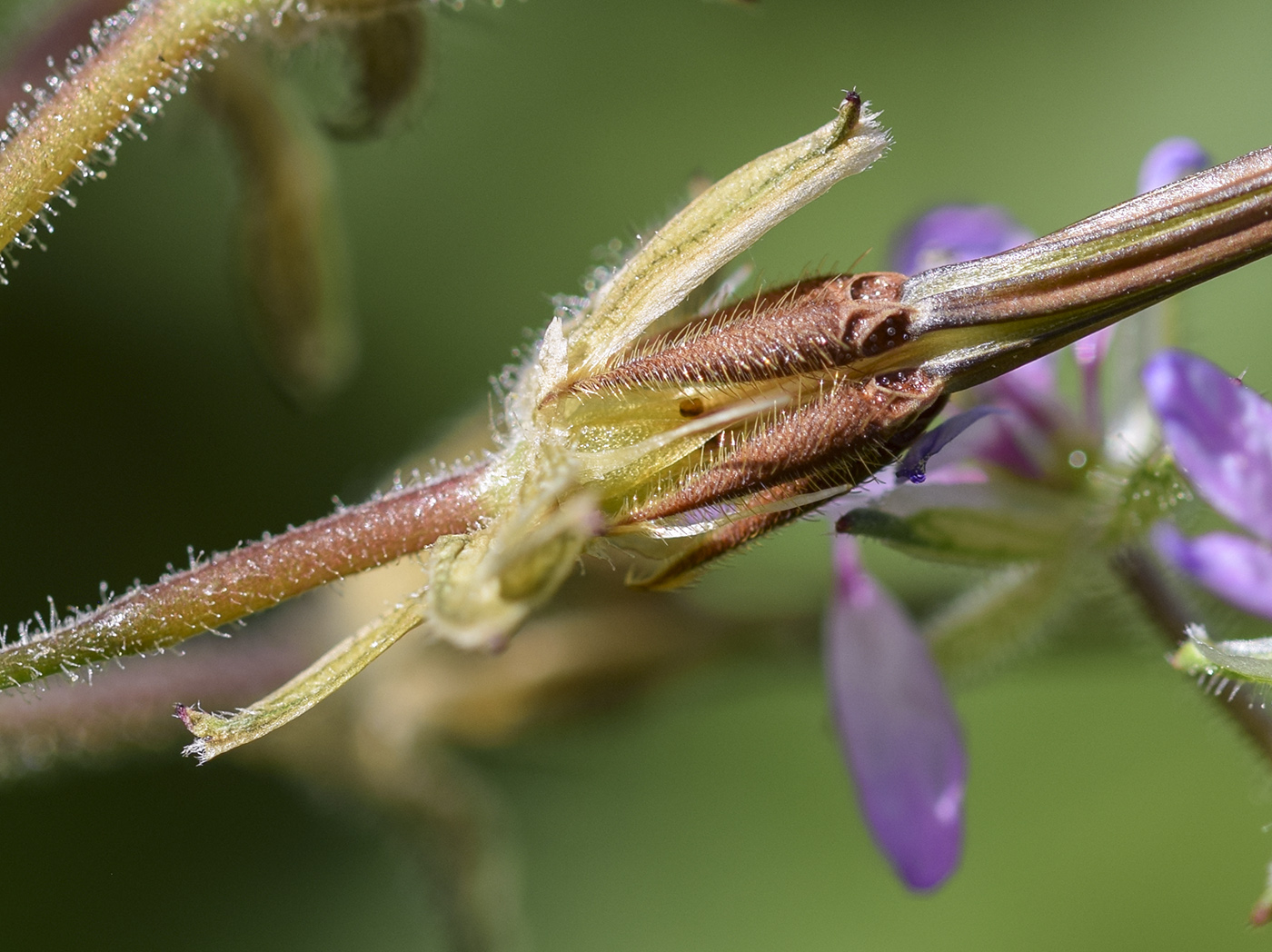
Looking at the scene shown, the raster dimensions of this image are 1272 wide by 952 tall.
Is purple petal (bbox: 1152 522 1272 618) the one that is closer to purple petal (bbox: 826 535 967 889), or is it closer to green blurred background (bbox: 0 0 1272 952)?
purple petal (bbox: 826 535 967 889)

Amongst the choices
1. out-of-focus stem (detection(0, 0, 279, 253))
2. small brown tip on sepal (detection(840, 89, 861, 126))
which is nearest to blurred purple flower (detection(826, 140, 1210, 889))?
small brown tip on sepal (detection(840, 89, 861, 126))

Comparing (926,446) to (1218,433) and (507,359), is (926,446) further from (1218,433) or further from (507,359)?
(507,359)

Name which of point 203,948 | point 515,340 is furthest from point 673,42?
point 203,948

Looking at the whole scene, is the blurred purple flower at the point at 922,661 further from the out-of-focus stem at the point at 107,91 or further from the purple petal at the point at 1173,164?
the out-of-focus stem at the point at 107,91

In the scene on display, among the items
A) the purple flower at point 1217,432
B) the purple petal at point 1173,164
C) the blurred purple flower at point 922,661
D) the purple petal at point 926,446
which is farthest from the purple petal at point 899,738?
the purple petal at point 1173,164

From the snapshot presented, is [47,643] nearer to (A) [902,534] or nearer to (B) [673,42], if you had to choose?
(A) [902,534]
